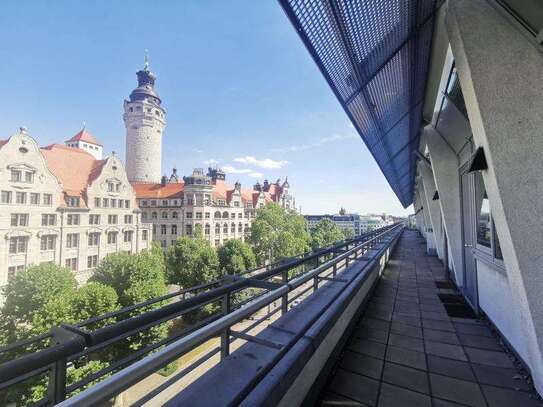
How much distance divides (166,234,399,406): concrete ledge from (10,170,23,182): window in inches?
1305

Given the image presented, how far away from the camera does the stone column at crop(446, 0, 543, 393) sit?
2400mm

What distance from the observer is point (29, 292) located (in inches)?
530

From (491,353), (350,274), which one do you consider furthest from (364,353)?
(491,353)

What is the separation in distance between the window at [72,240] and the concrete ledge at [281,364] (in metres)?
34.4

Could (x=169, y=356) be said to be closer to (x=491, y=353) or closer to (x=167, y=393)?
(x=491, y=353)

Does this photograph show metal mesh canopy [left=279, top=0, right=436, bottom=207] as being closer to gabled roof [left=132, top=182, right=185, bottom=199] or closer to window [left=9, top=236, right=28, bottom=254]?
window [left=9, top=236, right=28, bottom=254]

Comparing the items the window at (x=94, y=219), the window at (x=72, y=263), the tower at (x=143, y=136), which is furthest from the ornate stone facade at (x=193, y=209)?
the window at (x=72, y=263)

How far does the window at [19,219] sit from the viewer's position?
2422 cm

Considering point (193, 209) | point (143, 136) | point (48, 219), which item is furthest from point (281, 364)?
point (143, 136)

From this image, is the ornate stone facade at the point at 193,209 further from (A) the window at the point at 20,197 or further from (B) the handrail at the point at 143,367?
(B) the handrail at the point at 143,367

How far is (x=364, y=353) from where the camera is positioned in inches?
135

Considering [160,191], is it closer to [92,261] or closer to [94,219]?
[94,219]

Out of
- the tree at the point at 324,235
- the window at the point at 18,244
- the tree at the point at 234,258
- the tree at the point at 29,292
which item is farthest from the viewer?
the tree at the point at 324,235

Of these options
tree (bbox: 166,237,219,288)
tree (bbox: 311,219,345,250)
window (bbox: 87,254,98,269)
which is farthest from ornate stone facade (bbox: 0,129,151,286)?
tree (bbox: 311,219,345,250)
